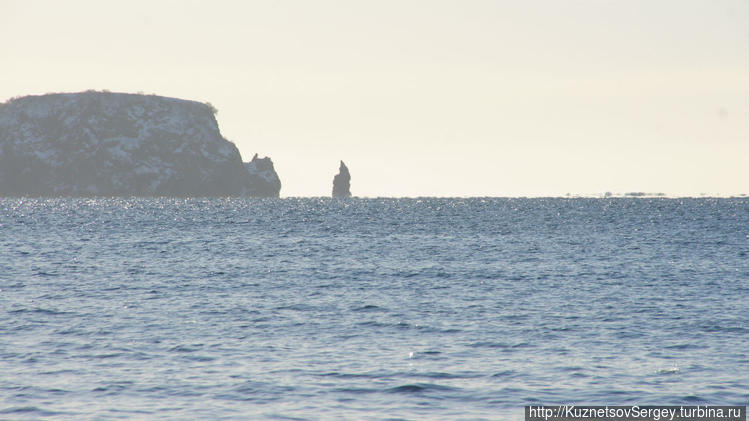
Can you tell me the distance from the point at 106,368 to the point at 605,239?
223ft

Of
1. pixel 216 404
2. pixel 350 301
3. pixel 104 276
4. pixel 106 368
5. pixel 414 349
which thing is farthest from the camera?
pixel 104 276

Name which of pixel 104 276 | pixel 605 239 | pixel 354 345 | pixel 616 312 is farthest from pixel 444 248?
pixel 354 345

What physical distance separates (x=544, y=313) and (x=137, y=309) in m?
18.3

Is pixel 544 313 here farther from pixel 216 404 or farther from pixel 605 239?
pixel 605 239

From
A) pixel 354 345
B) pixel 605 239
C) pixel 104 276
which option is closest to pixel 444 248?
pixel 605 239

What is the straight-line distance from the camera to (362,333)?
96.6ft

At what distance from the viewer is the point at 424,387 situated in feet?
69.6

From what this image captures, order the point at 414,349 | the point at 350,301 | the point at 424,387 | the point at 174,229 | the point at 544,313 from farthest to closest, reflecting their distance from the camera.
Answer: the point at 174,229, the point at 350,301, the point at 544,313, the point at 414,349, the point at 424,387

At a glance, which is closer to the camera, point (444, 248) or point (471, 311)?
point (471, 311)

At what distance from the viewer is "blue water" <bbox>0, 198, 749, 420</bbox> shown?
66.5 feet

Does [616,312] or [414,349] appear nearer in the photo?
[414,349]

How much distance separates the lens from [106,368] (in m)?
23.5

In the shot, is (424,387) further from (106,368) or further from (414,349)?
(106,368)

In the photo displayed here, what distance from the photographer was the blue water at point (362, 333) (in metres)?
20.3
